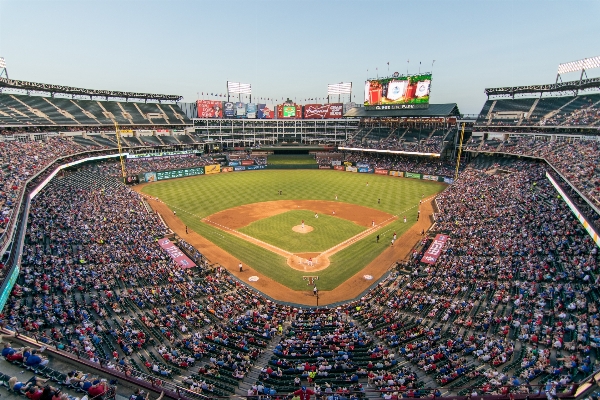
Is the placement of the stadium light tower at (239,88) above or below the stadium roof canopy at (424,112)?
above

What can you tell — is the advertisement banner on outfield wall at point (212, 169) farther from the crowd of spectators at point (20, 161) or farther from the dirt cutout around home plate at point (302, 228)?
the dirt cutout around home plate at point (302, 228)

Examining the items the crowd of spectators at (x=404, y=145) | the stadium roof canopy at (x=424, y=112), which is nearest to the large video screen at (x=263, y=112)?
the crowd of spectators at (x=404, y=145)

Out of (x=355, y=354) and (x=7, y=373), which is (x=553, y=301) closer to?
(x=355, y=354)

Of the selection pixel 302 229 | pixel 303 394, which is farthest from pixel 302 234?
pixel 303 394

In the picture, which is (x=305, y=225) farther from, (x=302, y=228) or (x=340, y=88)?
(x=340, y=88)

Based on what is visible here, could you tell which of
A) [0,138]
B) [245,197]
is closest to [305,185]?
[245,197]

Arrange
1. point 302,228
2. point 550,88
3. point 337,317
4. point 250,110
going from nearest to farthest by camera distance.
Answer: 1. point 337,317
2. point 302,228
3. point 550,88
4. point 250,110
